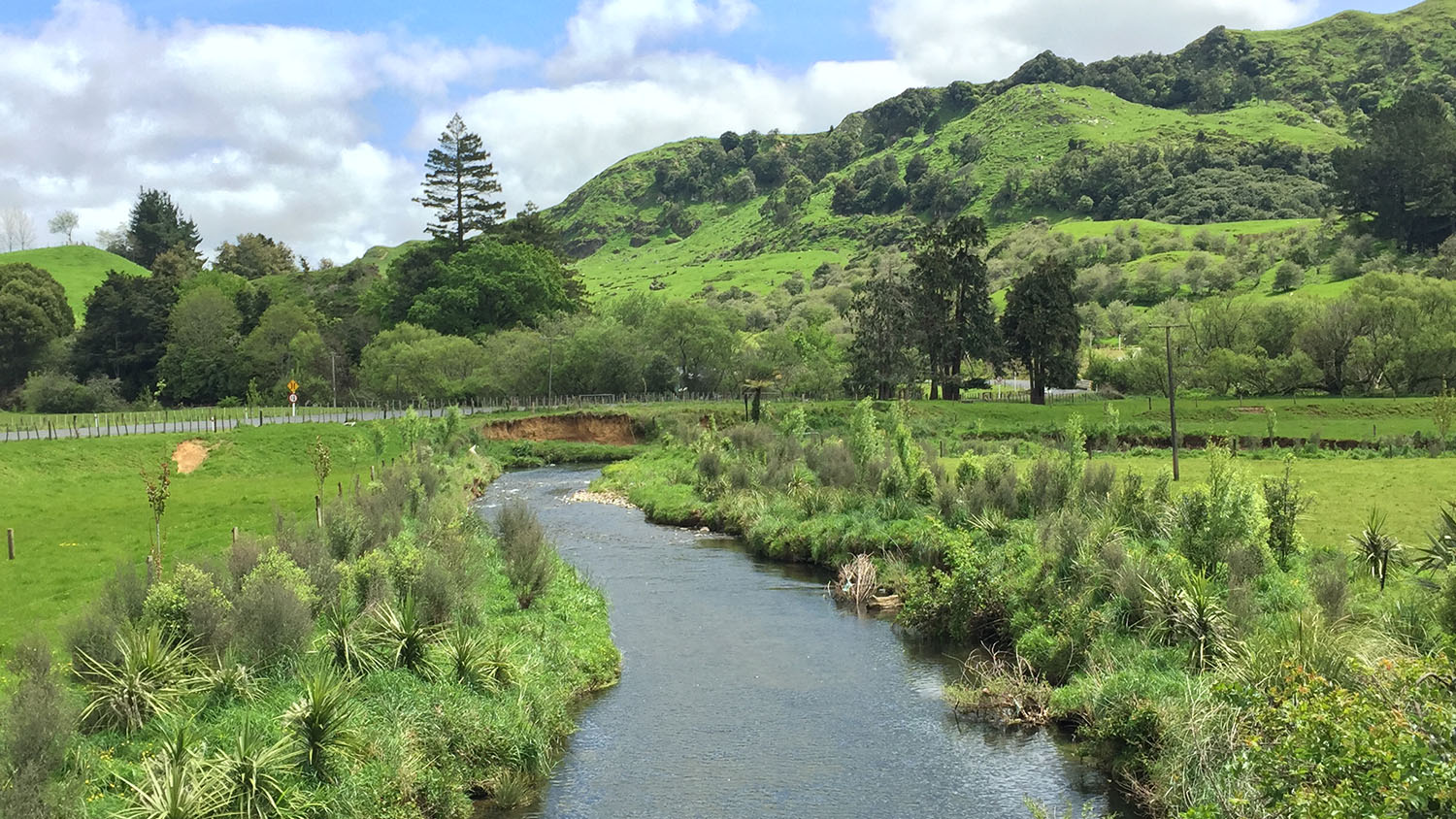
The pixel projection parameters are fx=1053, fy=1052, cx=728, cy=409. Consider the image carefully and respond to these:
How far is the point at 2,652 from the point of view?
19.3m

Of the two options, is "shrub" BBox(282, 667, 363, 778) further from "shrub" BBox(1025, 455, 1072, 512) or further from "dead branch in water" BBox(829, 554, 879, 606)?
"shrub" BBox(1025, 455, 1072, 512)

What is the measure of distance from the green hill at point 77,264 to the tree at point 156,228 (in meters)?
3.96

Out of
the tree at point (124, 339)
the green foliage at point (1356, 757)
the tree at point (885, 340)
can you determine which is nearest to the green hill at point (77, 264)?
the tree at point (124, 339)

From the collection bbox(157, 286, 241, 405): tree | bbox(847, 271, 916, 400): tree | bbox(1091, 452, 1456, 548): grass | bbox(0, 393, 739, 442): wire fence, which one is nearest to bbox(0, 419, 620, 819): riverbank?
bbox(1091, 452, 1456, 548): grass

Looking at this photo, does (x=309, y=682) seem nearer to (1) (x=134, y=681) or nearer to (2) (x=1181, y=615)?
(1) (x=134, y=681)

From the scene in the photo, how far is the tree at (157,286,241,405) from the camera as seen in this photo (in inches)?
4520

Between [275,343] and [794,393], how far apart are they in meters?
57.3

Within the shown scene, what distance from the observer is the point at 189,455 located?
6359 centimetres

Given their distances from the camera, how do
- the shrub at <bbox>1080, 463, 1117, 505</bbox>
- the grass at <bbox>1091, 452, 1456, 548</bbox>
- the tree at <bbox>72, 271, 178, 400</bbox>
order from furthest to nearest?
the tree at <bbox>72, 271, 178, 400</bbox>, the shrub at <bbox>1080, 463, 1117, 505</bbox>, the grass at <bbox>1091, 452, 1456, 548</bbox>

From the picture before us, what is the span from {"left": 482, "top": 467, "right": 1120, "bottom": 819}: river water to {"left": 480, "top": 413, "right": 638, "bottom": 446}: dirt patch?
56747mm

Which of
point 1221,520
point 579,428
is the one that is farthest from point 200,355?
point 1221,520

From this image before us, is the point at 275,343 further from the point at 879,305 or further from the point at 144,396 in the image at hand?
the point at 879,305

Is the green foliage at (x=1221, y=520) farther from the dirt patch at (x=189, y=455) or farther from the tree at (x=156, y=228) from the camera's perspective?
the tree at (x=156, y=228)

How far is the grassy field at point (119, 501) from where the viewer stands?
26.4 m
